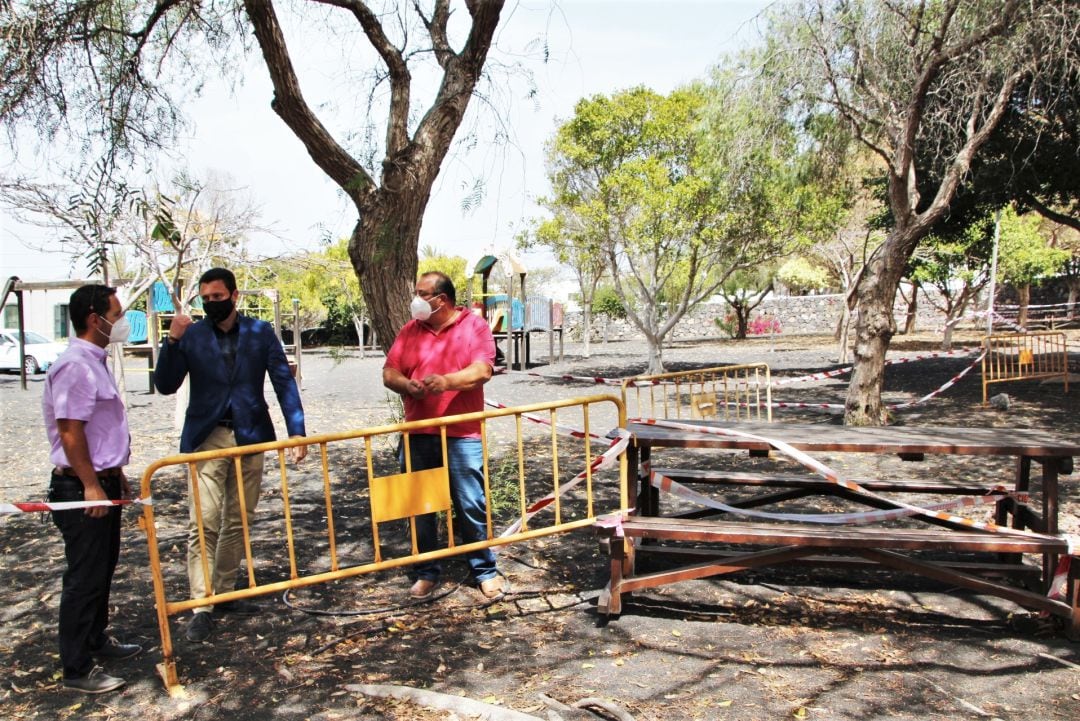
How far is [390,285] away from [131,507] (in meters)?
3.41

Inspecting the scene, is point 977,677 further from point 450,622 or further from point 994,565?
point 450,622

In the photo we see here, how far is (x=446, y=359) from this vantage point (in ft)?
14.1

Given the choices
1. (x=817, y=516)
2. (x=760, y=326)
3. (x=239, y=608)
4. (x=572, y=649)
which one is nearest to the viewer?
(x=572, y=649)

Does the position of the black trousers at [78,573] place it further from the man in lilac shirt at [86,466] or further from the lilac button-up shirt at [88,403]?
the lilac button-up shirt at [88,403]

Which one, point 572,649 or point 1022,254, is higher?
point 1022,254

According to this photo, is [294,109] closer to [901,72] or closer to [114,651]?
[114,651]

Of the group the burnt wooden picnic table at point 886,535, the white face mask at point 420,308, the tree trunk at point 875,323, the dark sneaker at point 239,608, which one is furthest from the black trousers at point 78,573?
the tree trunk at point 875,323

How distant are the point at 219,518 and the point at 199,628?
1.74 feet

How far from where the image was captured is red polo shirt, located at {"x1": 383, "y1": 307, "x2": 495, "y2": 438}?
4.27 meters

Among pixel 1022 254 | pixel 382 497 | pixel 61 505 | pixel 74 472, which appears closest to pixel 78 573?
pixel 61 505

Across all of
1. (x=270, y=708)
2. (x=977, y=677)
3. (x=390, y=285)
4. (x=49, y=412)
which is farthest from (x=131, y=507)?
(x=977, y=677)

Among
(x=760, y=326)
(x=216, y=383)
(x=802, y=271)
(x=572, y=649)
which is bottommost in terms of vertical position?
(x=572, y=649)

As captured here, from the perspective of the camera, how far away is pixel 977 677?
3.30 meters

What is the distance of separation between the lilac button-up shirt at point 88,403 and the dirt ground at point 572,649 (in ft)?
3.28
